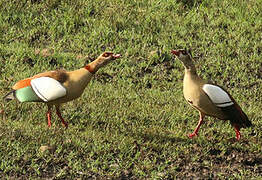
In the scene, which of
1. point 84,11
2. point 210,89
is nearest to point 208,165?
point 210,89

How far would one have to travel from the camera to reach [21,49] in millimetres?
10133

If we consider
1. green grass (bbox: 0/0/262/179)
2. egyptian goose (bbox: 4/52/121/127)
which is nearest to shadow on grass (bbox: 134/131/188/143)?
green grass (bbox: 0/0/262/179)

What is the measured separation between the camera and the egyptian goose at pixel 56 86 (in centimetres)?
731

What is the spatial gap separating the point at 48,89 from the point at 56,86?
0.31 feet

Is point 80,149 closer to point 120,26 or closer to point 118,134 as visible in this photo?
point 118,134

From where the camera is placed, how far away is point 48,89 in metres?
7.31

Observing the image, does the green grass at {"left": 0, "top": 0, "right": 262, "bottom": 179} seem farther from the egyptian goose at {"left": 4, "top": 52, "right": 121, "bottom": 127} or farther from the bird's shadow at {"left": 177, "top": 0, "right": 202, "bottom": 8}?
the egyptian goose at {"left": 4, "top": 52, "right": 121, "bottom": 127}

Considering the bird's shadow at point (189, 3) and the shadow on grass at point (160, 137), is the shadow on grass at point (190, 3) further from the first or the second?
the shadow on grass at point (160, 137)

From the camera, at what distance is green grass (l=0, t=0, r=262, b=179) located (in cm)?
720

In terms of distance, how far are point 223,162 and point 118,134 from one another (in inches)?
50.6

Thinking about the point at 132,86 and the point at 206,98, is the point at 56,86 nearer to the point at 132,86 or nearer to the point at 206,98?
the point at 206,98

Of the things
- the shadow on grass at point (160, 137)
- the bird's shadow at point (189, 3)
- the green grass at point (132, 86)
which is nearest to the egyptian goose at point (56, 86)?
the green grass at point (132, 86)

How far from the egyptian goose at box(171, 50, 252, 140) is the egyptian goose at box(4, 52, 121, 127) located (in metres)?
0.81

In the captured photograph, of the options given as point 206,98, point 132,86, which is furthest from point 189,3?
point 206,98
